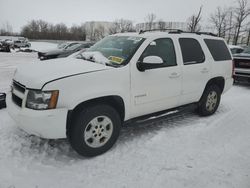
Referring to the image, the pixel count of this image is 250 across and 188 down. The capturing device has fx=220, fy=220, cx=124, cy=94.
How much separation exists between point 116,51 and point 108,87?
87 centimetres

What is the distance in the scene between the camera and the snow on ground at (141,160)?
9.01 feet

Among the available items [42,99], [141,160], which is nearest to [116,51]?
[42,99]

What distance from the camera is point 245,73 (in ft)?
27.6

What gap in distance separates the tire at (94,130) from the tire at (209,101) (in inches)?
93.6

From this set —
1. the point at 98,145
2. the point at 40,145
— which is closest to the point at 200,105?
the point at 98,145

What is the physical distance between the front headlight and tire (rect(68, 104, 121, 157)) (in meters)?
0.40

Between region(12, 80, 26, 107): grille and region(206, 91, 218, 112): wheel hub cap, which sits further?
region(206, 91, 218, 112): wheel hub cap

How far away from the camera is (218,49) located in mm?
5055

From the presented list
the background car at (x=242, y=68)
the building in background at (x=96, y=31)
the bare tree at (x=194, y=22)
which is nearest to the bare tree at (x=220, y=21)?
the bare tree at (x=194, y=22)

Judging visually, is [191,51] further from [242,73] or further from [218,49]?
[242,73]

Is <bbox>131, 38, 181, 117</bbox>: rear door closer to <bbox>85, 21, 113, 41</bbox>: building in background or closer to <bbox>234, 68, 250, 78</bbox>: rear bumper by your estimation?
<bbox>234, 68, 250, 78</bbox>: rear bumper

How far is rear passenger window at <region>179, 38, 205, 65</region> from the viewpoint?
419 cm

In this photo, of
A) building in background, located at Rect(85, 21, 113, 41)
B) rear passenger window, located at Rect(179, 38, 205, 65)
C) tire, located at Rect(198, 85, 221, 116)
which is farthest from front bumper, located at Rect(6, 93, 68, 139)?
building in background, located at Rect(85, 21, 113, 41)

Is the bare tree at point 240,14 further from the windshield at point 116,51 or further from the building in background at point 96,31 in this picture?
the building in background at point 96,31
